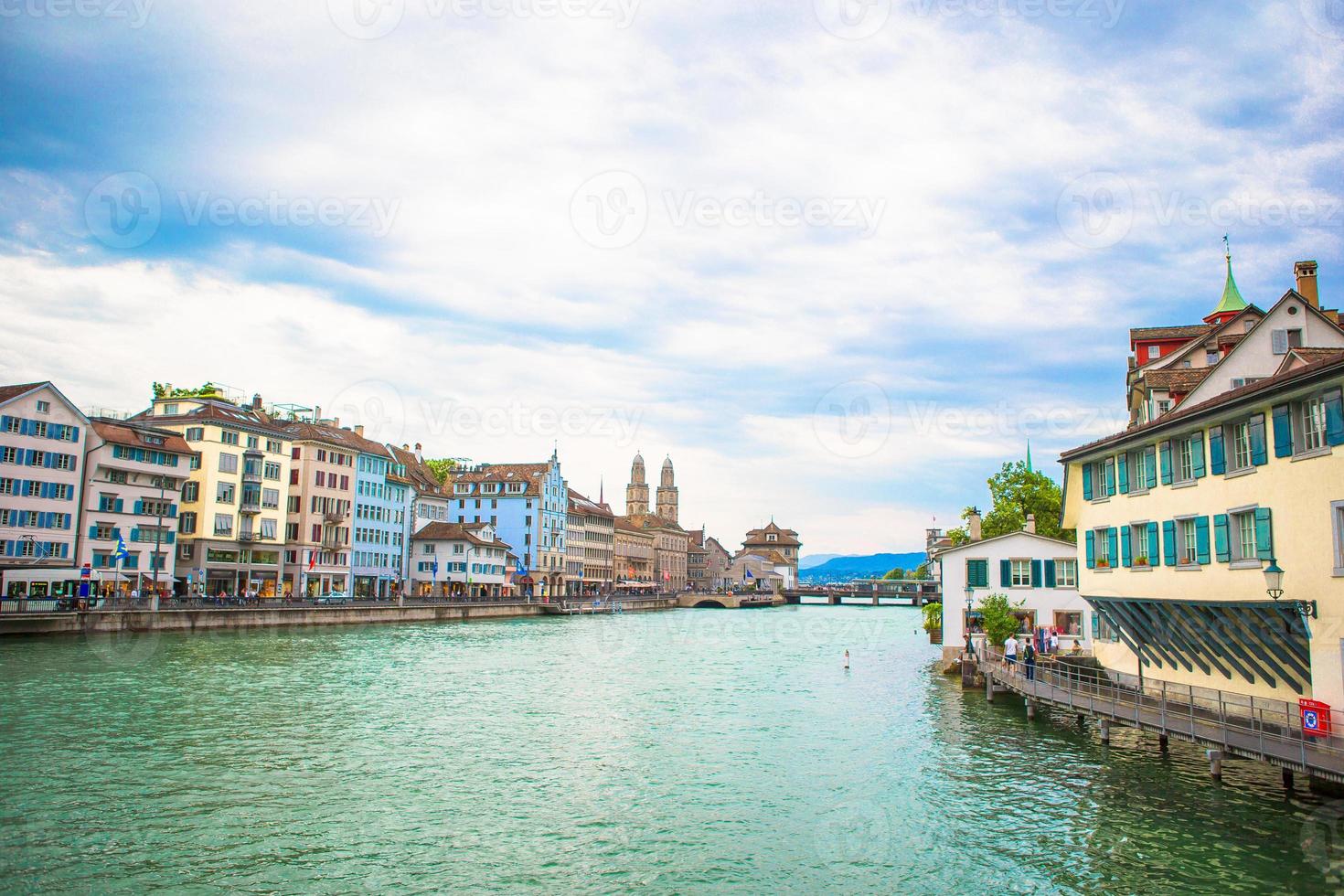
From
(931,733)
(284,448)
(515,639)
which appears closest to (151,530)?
(284,448)

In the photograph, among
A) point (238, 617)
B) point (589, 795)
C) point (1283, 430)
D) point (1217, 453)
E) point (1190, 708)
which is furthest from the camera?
point (238, 617)

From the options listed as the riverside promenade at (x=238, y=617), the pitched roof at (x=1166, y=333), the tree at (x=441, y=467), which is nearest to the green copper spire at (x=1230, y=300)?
the pitched roof at (x=1166, y=333)

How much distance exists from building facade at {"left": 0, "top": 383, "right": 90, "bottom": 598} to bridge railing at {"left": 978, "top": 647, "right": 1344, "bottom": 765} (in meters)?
59.7

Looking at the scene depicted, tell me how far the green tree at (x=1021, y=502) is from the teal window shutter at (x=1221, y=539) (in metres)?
53.1

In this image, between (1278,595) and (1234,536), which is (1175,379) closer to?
(1234,536)

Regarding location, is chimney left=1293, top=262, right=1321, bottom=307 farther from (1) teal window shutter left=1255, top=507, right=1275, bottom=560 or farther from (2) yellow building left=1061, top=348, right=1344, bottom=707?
(1) teal window shutter left=1255, top=507, right=1275, bottom=560

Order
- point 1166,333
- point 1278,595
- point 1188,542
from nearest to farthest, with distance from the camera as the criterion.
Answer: point 1278,595, point 1188,542, point 1166,333

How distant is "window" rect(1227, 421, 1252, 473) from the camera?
26.6 metres

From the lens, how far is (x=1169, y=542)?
3095cm

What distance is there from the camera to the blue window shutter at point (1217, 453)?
27.8 meters

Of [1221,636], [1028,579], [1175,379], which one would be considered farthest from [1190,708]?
[1028,579]

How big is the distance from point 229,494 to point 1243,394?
85.7 meters

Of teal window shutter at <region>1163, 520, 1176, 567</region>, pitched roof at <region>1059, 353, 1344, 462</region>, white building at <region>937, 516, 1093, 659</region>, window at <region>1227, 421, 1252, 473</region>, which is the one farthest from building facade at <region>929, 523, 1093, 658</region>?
window at <region>1227, 421, 1252, 473</region>

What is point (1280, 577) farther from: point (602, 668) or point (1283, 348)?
point (602, 668)
